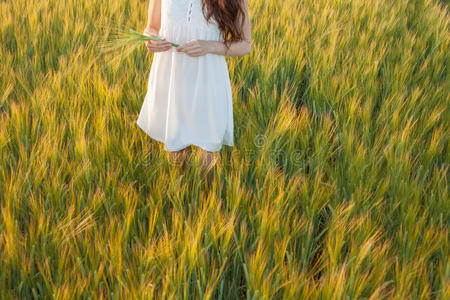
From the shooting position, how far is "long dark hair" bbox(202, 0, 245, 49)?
1203mm

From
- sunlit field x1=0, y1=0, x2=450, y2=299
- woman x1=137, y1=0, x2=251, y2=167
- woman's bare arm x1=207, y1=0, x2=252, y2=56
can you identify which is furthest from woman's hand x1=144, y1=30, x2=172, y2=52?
sunlit field x1=0, y1=0, x2=450, y2=299

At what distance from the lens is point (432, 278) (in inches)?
41.4

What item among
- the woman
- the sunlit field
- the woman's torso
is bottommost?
the sunlit field

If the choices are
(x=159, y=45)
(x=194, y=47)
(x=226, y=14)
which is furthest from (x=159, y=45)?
(x=226, y=14)

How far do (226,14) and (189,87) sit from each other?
25 centimetres

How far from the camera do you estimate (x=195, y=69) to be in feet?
4.22

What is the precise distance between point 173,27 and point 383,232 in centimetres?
89

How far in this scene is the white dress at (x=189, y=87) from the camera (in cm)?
126

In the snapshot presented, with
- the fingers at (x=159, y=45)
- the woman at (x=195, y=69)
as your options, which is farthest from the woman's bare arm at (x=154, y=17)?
the fingers at (x=159, y=45)

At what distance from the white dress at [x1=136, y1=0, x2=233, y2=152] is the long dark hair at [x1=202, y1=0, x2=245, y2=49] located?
0.11 feet

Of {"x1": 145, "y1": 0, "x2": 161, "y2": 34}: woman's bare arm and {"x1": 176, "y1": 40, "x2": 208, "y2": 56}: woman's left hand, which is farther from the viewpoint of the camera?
{"x1": 145, "y1": 0, "x2": 161, "y2": 34}: woman's bare arm

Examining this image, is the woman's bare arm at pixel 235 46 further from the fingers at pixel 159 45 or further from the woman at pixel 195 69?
the fingers at pixel 159 45

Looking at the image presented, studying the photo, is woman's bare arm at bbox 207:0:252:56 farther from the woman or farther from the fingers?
the fingers

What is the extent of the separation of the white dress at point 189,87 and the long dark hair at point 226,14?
0.03 meters
